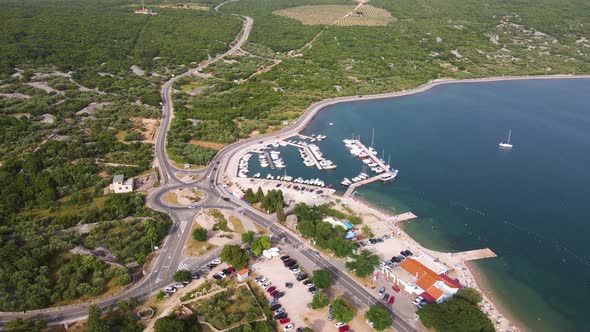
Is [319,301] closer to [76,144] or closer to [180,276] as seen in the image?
[180,276]

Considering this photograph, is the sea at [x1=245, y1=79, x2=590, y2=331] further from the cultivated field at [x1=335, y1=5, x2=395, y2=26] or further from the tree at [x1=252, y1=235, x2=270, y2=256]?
the cultivated field at [x1=335, y1=5, x2=395, y2=26]

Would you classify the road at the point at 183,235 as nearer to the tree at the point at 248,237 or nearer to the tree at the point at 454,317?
the tree at the point at 454,317

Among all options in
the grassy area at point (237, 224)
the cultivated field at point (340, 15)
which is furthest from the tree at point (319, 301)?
the cultivated field at point (340, 15)

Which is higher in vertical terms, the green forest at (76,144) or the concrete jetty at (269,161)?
the green forest at (76,144)

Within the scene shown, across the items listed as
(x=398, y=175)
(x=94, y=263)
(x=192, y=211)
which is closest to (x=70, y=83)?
(x=192, y=211)

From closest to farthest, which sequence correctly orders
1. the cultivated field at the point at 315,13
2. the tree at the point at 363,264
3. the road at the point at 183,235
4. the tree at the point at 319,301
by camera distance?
the road at the point at 183,235 → the tree at the point at 319,301 → the tree at the point at 363,264 → the cultivated field at the point at 315,13

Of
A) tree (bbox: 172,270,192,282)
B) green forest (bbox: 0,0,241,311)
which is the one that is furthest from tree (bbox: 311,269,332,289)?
green forest (bbox: 0,0,241,311)
